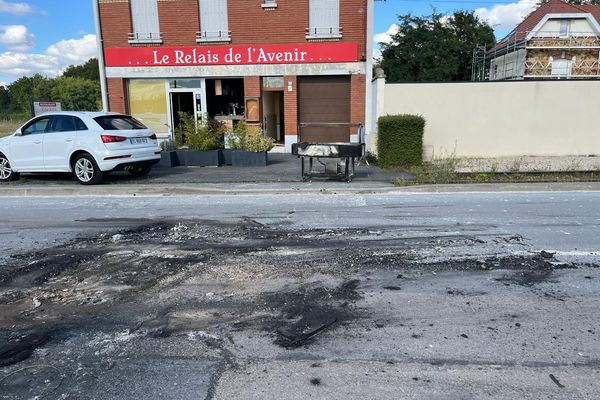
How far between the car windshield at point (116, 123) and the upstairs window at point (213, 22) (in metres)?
7.45

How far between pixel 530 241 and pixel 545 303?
212 cm

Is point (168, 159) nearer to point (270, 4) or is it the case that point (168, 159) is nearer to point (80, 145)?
point (80, 145)

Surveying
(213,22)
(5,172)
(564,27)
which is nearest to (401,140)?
(213,22)

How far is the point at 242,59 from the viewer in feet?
58.7

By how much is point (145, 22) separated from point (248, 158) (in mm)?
8145

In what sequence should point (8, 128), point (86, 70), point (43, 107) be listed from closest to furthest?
point (43, 107)
point (8, 128)
point (86, 70)

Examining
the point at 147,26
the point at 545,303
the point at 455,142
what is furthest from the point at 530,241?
the point at 147,26

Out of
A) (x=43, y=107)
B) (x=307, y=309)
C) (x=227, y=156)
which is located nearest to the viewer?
(x=307, y=309)

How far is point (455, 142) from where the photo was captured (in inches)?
609

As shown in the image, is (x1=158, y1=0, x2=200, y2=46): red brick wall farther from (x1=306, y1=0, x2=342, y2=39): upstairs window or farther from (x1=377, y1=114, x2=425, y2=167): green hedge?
(x1=377, y1=114, x2=425, y2=167): green hedge

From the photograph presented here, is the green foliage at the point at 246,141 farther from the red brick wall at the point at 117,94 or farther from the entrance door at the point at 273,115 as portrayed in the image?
the red brick wall at the point at 117,94

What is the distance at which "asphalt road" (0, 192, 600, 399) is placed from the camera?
3.13 meters

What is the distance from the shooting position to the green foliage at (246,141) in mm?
14266

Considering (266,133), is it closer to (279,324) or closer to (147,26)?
(147,26)
